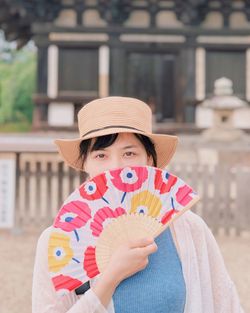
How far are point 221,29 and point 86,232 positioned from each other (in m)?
13.2

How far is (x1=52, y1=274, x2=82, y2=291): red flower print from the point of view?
148cm

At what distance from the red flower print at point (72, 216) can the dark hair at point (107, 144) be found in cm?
20

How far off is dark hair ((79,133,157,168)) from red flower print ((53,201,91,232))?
0.65 feet

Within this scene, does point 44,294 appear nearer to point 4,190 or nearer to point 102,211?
point 102,211

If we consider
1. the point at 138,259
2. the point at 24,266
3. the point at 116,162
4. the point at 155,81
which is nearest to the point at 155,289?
the point at 138,259

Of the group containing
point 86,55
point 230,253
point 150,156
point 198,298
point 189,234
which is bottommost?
point 230,253

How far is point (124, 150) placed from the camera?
5.29 ft

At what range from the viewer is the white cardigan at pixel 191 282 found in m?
1.50

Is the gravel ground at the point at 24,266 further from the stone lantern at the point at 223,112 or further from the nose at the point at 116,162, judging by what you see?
the stone lantern at the point at 223,112

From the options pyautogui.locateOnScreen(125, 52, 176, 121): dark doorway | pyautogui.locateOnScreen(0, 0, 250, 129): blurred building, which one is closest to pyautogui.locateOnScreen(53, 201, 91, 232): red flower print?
pyautogui.locateOnScreen(0, 0, 250, 129): blurred building

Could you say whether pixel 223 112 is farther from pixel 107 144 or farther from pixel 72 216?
pixel 72 216

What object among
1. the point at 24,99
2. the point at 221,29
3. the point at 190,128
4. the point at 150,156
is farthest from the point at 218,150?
the point at 24,99

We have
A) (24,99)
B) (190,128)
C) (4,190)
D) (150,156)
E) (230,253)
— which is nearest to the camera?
(150,156)

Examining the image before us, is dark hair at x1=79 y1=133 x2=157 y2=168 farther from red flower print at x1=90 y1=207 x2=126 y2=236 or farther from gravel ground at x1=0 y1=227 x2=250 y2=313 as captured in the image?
gravel ground at x1=0 y1=227 x2=250 y2=313
